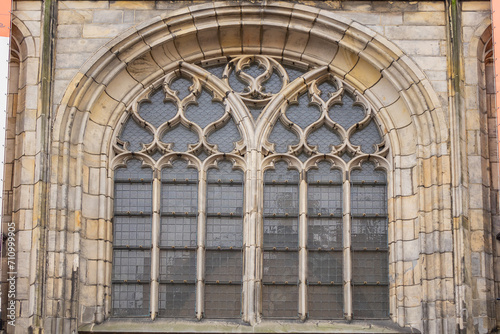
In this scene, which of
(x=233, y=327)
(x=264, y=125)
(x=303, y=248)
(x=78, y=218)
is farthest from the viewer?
(x=264, y=125)

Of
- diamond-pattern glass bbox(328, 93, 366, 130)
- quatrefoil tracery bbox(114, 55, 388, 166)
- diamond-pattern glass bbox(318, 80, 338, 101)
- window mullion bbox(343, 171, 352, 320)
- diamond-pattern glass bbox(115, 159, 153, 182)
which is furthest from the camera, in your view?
diamond-pattern glass bbox(318, 80, 338, 101)

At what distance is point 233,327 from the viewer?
54.2 ft

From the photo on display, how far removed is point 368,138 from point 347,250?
175 cm

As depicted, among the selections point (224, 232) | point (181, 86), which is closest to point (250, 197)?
point (224, 232)

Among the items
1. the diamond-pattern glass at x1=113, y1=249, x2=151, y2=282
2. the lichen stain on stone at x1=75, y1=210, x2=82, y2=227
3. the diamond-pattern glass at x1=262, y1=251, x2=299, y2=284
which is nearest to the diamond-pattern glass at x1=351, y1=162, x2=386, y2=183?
the diamond-pattern glass at x1=262, y1=251, x2=299, y2=284

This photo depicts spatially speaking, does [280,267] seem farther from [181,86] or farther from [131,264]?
[181,86]

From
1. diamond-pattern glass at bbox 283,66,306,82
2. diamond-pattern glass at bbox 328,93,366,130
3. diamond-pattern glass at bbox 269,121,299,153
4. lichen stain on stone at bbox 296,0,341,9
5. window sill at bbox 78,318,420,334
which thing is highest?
lichen stain on stone at bbox 296,0,341,9

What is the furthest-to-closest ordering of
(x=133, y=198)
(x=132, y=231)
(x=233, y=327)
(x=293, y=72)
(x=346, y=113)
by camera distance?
(x=293, y=72), (x=346, y=113), (x=133, y=198), (x=132, y=231), (x=233, y=327)

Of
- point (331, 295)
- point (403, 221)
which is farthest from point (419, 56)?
point (331, 295)

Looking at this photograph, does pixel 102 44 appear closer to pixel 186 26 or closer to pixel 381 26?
pixel 186 26

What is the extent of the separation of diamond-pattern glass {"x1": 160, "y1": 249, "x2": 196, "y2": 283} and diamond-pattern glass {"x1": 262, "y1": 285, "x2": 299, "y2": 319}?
3.49 ft

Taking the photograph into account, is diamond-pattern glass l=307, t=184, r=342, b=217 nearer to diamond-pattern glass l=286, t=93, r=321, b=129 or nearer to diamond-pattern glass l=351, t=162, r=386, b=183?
diamond-pattern glass l=351, t=162, r=386, b=183

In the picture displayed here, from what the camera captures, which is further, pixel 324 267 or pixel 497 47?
pixel 324 267

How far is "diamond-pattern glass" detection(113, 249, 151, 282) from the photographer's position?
668 inches
